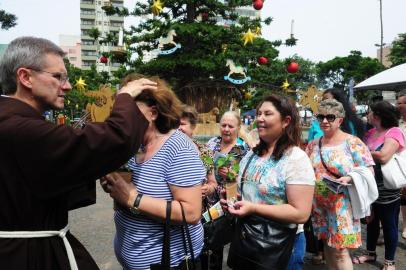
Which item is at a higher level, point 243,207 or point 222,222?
point 243,207

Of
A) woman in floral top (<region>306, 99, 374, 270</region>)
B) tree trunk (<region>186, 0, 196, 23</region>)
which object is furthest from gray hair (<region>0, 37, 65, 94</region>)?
tree trunk (<region>186, 0, 196, 23</region>)

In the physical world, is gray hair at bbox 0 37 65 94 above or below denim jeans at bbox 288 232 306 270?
above

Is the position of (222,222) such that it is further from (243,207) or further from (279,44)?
(279,44)

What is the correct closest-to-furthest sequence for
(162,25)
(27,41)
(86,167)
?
(86,167) → (27,41) → (162,25)

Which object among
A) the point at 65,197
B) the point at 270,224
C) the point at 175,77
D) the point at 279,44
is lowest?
the point at 270,224

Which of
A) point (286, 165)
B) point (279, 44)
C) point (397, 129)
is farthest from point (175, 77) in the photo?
point (286, 165)

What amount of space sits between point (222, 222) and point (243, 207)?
30.2 inches

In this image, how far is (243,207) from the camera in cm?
243

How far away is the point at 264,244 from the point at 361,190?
4.42ft

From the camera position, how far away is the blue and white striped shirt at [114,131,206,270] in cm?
199

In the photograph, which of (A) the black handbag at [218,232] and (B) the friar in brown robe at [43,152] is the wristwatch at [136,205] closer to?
(B) the friar in brown robe at [43,152]

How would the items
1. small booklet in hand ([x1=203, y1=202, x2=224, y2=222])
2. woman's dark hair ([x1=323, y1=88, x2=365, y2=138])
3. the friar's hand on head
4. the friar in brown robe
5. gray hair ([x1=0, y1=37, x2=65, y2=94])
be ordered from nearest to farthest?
the friar in brown robe → gray hair ([x1=0, y1=37, x2=65, y2=94]) → the friar's hand on head → small booklet in hand ([x1=203, y1=202, x2=224, y2=222]) → woman's dark hair ([x1=323, y1=88, x2=365, y2=138])

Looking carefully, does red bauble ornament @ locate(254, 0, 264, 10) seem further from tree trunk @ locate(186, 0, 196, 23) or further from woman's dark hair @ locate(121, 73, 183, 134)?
woman's dark hair @ locate(121, 73, 183, 134)

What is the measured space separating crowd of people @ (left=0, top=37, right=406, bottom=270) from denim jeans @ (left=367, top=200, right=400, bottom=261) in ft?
3.69
